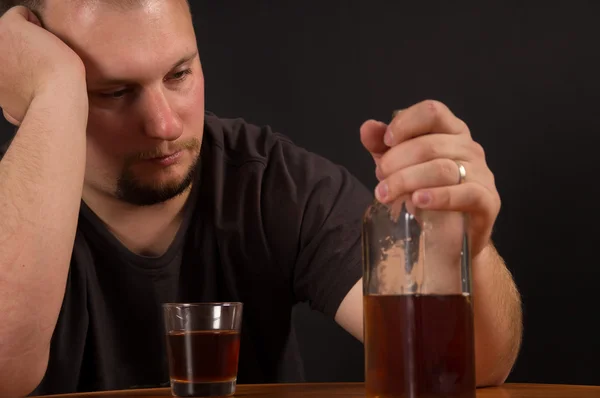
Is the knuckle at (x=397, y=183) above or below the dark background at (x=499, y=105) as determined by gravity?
below

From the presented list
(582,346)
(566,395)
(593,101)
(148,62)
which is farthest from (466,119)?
(566,395)

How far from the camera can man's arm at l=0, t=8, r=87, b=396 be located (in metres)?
1.25

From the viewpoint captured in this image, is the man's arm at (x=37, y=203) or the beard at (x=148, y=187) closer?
the man's arm at (x=37, y=203)

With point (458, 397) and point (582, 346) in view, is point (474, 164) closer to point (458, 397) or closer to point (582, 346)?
point (458, 397)

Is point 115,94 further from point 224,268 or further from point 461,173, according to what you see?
point 461,173

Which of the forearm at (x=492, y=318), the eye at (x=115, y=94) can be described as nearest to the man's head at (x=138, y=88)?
Answer: the eye at (x=115, y=94)

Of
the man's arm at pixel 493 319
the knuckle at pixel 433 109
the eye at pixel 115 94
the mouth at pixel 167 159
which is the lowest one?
the man's arm at pixel 493 319

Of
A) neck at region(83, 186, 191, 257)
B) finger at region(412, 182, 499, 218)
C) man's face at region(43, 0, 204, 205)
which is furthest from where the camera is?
neck at region(83, 186, 191, 257)

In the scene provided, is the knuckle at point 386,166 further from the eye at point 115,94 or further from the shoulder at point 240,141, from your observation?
the shoulder at point 240,141

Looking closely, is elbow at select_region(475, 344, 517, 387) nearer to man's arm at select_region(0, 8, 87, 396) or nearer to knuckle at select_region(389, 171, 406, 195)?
knuckle at select_region(389, 171, 406, 195)

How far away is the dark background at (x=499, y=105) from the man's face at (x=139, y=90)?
81cm

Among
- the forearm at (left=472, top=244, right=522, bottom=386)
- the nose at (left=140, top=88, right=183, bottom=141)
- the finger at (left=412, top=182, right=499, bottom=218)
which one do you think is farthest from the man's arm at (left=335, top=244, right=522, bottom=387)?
the nose at (left=140, top=88, right=183, bottom=141)

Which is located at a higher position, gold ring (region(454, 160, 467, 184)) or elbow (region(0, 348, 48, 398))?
gold ring (region(454, 160, 467, 184))

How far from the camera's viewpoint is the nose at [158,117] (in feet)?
5.13
